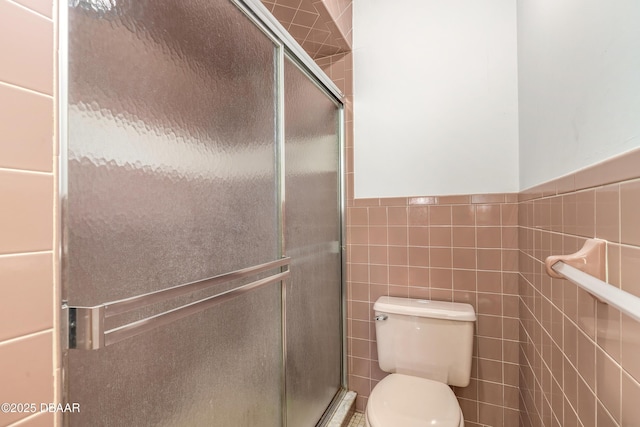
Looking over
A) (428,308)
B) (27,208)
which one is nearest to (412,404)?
(428,308)

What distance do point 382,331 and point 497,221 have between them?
31.0 inches

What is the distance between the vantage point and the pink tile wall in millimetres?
406

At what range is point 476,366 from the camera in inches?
57.8

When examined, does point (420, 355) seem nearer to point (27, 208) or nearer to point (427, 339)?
point (427, 339)

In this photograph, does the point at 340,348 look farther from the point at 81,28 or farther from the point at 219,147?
the point at 81,28

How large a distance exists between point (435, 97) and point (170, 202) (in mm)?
1419

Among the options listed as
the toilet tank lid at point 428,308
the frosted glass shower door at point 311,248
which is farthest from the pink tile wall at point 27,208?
the toilet tank lid at point 428,308

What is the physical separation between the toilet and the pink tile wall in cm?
106

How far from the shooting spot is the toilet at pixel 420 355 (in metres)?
1.15

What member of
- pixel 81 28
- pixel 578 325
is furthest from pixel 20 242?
pixel 578 325

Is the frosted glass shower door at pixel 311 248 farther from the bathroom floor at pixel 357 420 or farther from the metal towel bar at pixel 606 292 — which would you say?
the metal towel bar at pixel 606 292

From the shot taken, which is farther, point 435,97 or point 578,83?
point 435,97

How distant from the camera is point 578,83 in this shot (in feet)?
2.34

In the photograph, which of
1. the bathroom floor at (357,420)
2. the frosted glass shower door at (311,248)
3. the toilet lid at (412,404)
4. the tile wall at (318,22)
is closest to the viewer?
the toilet lid at (412,404)
